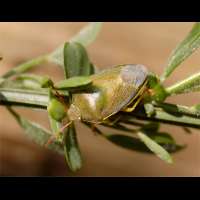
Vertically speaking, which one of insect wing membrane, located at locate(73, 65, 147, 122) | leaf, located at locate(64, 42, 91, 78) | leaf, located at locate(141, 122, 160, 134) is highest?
leaf, located at locate(64, 42, 91, 78)

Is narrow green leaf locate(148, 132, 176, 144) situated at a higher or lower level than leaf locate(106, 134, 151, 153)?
higher

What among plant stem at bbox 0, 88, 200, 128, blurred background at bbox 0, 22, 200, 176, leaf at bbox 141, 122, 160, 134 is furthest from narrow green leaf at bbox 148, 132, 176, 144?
blurred background at bbox 0, 22, 200, 176

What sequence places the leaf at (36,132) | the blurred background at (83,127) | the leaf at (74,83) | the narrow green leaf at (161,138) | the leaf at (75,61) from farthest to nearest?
1. the blurred background at (83,127)
2. the leaf at (36,132)
3. the narrow green leaf at (161,138)
4. the leaf at (75,61)
5. the leaf at (74,83)

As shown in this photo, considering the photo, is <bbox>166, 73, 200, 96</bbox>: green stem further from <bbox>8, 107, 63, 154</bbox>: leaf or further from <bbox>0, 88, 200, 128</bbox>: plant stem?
<bbox>8, 107, 63, 154</bbox>: leaf

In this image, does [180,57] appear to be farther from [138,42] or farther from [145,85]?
[138,42]

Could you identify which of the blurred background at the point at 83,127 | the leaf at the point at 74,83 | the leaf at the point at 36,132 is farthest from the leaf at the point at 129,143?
the blurred background at the point at 83,127

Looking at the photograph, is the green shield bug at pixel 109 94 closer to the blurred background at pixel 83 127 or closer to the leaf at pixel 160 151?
the leaf at pixel 160 151

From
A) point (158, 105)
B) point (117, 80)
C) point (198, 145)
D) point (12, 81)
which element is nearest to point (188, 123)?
point (158, 105)
